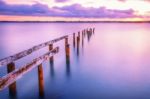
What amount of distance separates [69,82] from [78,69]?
92.3 inches

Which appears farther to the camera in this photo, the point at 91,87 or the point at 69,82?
the point at 69,82

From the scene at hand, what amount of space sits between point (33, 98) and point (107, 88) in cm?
280

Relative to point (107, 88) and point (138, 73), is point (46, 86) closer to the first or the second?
point (107, 88)

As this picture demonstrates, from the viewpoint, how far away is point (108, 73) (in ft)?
36.6

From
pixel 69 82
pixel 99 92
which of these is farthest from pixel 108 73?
pixel 99 92

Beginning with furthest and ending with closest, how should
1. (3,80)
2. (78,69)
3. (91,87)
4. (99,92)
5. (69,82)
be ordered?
(78,69) < (69,82) < (91,87) < (99,92) < (3,80)

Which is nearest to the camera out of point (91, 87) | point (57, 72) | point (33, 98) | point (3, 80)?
point (3, 80)

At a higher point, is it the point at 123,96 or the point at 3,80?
the point at 3,80

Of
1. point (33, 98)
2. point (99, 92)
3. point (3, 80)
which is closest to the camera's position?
point (3, 80)

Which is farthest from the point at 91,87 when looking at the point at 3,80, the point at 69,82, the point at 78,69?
the point at 3,80

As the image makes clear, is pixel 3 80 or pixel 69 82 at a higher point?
pixel 3 80

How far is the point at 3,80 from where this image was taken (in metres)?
3.83

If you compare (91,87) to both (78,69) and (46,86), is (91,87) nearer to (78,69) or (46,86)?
(46,86)

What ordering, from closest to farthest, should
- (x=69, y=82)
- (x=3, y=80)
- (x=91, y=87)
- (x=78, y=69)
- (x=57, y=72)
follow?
(x=3, y=80) < (x=91, y=87) < (x=69, y=82) < (x=57, y=72) < (x=78, y=69)
